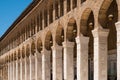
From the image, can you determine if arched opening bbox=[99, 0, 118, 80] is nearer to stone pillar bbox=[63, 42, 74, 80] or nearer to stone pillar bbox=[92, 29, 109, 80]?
stone pillar bbox=[92, 29, 109, 80]

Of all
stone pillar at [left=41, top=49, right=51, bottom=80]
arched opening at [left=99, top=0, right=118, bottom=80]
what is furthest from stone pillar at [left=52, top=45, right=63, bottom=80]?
arched opening at [left=99, top=0, right=118, bottom=80]

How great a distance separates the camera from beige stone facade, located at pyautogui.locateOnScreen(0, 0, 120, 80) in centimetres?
1864

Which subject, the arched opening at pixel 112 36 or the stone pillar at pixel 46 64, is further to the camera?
the stone pillar at pixel 46 64

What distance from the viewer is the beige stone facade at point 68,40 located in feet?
61.2

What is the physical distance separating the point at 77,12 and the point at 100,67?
504 cm

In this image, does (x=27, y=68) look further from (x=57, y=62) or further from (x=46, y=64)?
(x=57, y=62)

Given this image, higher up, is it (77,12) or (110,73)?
(77,12)

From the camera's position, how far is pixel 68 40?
24031mm

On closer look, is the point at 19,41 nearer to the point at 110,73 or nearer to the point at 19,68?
the point at 19,68

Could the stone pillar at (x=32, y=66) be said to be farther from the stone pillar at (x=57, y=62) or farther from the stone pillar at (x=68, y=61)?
the stone pillar at (x=68, y=61)

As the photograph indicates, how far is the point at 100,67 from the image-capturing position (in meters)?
18.3

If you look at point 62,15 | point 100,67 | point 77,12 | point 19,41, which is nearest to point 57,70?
point 62,15

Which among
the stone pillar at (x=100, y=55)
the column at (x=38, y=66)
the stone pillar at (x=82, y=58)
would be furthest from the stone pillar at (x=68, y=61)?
the column at (x=38, y=66)

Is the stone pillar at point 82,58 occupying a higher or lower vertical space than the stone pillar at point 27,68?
higher
